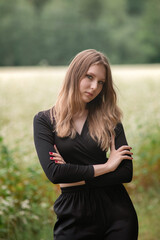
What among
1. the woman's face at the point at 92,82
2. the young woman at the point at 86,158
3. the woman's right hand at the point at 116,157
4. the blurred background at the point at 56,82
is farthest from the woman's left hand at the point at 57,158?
the blurred background at the point at 56,82

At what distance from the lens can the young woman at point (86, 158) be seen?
7.45 ft

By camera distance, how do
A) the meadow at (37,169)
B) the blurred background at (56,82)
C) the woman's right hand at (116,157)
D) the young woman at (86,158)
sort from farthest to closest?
the blurred background at (56,82) → the meadow at (37,169) → the woman's right hand at (116,157) → the young woman at (86,158)

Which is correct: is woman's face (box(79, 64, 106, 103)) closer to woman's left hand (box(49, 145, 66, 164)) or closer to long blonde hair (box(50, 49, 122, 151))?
long blonde hair (box(50, 49, 122, 151))

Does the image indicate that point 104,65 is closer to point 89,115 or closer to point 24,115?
point 89,115

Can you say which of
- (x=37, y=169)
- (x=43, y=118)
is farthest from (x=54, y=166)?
(x=37, y=169)

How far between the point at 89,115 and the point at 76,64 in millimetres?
351

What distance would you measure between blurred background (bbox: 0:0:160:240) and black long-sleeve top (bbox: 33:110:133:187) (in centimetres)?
117

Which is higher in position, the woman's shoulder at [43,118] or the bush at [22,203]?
the woman's shoulder at [43,118]

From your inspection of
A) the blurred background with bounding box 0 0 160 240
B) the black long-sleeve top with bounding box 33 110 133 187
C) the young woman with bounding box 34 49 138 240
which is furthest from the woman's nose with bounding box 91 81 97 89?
the blurred background with bounding box 0 0 160 240

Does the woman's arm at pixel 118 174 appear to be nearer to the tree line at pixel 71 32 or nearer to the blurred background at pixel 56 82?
the blurred background at pixel 56 82

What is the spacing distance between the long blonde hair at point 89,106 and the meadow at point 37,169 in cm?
16


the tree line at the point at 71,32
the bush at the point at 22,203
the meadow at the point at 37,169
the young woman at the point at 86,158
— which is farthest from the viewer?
the tree line at the point at 71,32

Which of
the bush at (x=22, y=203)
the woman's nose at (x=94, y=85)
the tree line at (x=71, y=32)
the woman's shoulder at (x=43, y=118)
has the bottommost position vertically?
the tree line at (x=71, y=32)

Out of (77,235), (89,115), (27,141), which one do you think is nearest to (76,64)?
(89,115)
